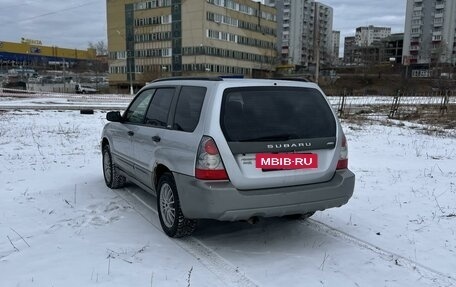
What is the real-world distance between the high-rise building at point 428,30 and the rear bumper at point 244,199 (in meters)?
110

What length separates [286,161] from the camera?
420cm

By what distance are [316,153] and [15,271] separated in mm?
3103

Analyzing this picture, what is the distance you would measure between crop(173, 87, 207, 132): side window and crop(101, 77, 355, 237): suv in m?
0.01

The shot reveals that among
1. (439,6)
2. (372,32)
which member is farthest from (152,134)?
(372,32)

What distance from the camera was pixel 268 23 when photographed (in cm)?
10438

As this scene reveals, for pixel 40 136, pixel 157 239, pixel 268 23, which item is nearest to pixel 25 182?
pixel 157 239

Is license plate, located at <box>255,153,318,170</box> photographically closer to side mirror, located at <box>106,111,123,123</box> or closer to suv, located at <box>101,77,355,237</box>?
suv, located at <box>101,77,355,237</box>

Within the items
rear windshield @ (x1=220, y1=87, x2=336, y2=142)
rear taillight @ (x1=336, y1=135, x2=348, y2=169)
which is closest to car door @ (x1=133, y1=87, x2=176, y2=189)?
rear windshield @ (x1=220, y1=87, x2=336, y2=142)

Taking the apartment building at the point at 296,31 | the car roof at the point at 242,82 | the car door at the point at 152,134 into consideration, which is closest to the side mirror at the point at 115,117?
the car door at the point at 152,134

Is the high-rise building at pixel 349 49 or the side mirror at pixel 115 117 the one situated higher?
the high-rise building at pixel 349 49

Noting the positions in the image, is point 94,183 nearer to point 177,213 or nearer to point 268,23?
point 177,213

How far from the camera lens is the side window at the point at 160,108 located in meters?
5.03

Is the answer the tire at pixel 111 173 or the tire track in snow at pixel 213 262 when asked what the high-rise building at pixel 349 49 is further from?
the tire track in snow at pixel 213 262

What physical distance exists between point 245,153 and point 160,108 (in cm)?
164
